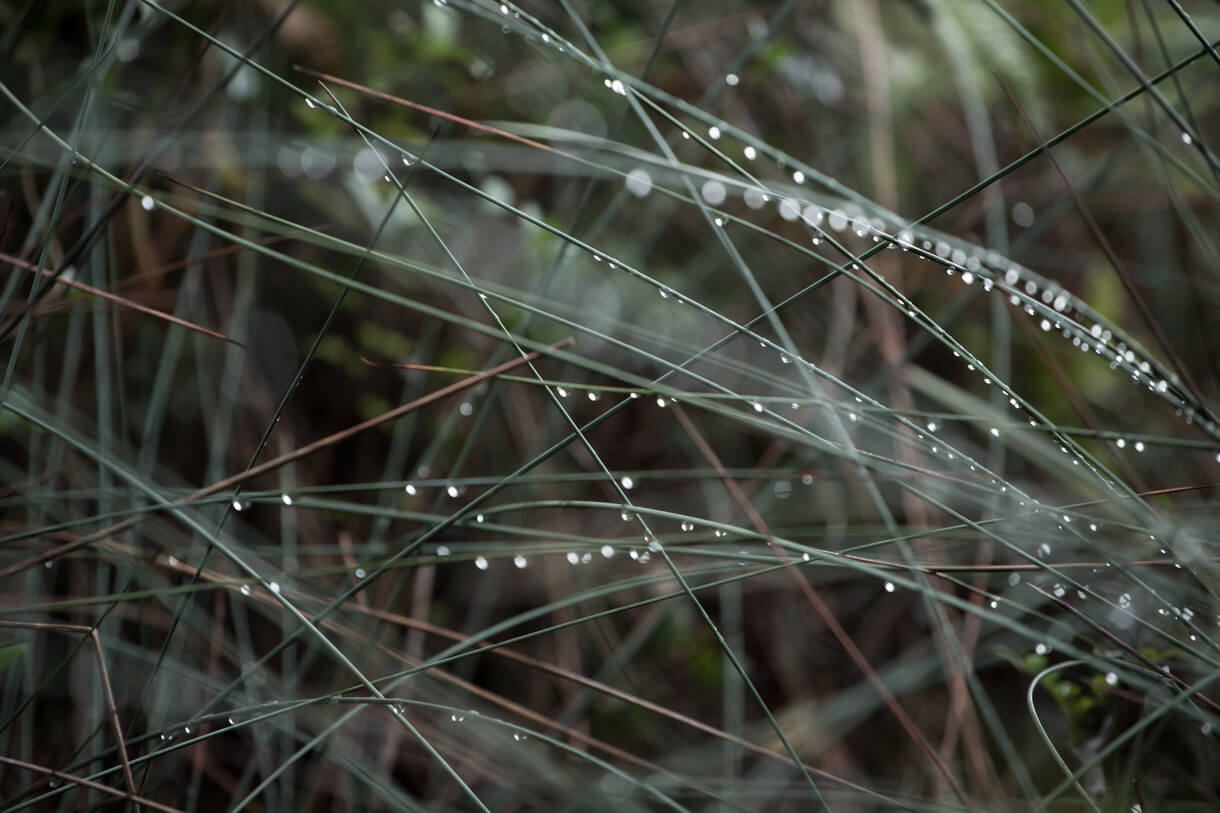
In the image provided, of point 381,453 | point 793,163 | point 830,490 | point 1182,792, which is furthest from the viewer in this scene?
point 830,490

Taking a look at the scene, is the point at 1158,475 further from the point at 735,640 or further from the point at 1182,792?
the point at 735,640

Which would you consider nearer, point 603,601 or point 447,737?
Result: point 447,737

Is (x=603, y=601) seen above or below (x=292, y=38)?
below

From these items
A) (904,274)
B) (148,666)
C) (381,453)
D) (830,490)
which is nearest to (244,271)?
(381,453)

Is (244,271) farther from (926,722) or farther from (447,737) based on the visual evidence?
(926,722)

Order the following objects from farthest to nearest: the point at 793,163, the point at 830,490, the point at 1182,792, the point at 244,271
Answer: the point at 830,490 → the point at 244,271 → the point at 1182,792 → the point at 793,163

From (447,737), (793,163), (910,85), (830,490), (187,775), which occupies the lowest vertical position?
(187,775)

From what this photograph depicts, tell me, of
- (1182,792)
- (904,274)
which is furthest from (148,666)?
(904,274)

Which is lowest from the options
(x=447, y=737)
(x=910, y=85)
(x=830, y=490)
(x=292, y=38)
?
(x=447, y=737)

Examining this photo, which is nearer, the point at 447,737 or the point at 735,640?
the point at 447,737
